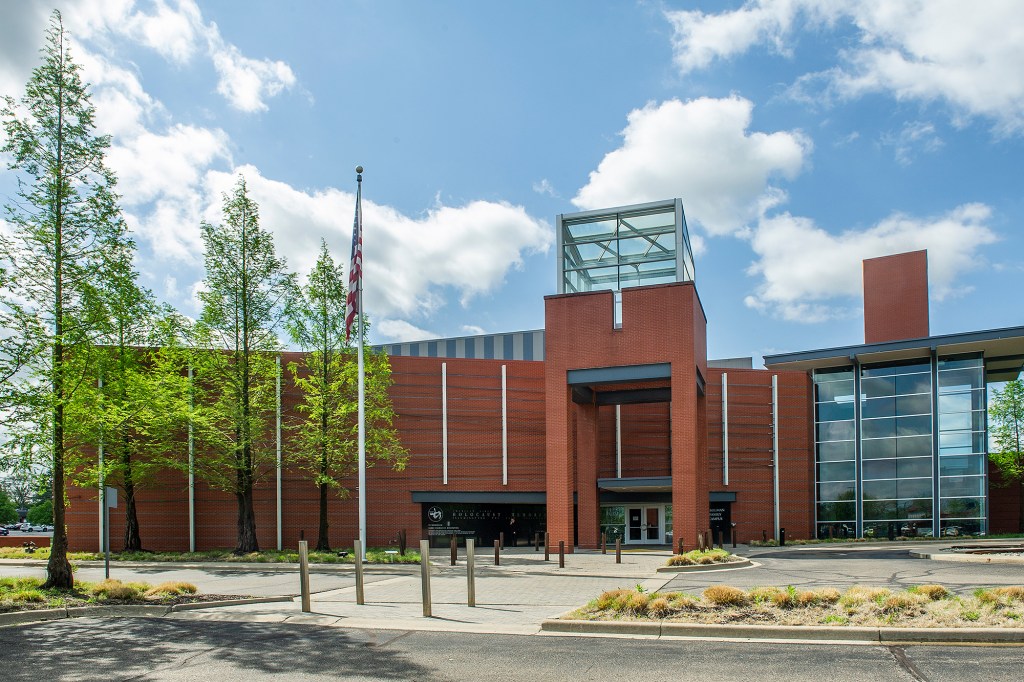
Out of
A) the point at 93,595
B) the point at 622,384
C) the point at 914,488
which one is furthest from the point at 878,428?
the point at 93,595

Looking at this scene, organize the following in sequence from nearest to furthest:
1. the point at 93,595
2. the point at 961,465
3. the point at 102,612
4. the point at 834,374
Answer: the point at 102,612 → the point at 93,595 → the point at 961,465 → the point at 834,374

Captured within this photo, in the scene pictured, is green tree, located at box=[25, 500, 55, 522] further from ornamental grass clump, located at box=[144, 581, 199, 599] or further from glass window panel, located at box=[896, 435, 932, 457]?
ornamental grass clump, located at box=[144, 581, 199, 599]

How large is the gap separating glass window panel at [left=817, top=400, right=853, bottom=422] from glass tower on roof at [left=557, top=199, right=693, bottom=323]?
12.7 m

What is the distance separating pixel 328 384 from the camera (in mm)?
32344

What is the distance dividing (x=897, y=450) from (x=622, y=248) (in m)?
17.6

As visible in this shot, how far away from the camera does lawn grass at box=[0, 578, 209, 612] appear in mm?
14734

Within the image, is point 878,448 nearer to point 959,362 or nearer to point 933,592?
point 959,362

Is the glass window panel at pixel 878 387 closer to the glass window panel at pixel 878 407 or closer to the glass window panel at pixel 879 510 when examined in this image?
the glass window panel at pixel 878 407

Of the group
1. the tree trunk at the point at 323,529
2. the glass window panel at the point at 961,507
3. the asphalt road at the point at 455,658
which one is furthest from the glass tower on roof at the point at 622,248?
the asphalt road at the point at 455,658

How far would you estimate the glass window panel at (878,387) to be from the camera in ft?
132

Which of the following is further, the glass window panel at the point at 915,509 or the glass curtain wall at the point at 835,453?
the glass curtain wall at the point at 835,453

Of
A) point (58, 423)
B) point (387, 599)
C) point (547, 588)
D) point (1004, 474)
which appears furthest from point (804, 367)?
point (58, 423)

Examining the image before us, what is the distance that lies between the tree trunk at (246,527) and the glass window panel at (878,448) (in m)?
27.7

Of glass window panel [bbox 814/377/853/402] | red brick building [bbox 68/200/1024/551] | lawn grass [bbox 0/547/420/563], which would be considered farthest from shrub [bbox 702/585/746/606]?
glass window panel [bbox 814/377/853/402]
